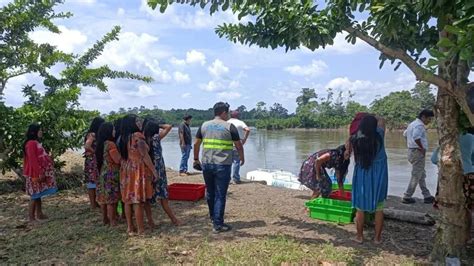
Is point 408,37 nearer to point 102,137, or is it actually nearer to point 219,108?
point 219,108

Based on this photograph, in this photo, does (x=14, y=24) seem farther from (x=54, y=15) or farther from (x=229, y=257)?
(x=229, y=257)

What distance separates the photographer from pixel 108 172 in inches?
207

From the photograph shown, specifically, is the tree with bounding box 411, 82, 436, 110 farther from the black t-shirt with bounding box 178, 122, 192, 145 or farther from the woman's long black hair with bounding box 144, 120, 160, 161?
the woman's long black hair with bounding box 144, 120, 160, 161

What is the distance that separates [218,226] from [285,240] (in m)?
0.87

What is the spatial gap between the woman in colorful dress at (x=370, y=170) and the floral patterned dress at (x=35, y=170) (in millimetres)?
3962

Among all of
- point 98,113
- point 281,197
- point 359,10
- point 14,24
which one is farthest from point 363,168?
point 14,24

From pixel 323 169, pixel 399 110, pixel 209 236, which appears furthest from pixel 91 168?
pixel 399 110

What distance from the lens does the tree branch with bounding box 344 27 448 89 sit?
147 inches

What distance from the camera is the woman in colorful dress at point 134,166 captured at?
4.87 metres

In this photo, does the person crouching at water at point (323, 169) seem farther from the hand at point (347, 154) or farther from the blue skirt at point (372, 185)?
the blue skirt at point (372, 185)

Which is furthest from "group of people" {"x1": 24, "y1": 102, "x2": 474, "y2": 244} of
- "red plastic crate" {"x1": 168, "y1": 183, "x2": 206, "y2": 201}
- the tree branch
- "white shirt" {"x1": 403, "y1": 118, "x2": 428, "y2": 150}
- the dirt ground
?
"white shirt" {"x1": 403, "y1": 118, "x2": 428, "y2": 150}

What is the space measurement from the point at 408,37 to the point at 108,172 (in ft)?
12.4

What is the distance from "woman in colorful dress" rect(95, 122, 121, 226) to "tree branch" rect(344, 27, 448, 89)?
3.04 meters

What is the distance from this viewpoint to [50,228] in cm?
534
